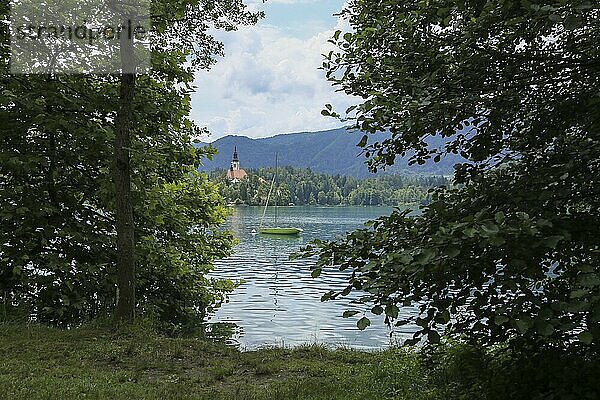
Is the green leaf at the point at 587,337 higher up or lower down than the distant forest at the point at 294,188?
lower down

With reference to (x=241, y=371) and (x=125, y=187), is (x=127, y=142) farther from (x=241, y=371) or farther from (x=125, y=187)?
(x=241, y=371)

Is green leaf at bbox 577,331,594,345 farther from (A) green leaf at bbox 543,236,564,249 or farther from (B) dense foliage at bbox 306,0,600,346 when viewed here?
(A) green leaf at bbox 543,236,564,249

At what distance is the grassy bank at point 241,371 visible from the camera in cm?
496

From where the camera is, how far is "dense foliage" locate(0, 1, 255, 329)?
976 cm

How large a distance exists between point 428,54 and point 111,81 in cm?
762

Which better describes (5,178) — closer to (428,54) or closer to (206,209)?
Result: (206,209)

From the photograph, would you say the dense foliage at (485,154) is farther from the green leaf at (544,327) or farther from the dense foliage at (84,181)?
the dense foliage at (84,181)

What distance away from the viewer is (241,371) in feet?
24.2

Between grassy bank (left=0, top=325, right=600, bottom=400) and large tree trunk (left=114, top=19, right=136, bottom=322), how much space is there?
73 cm

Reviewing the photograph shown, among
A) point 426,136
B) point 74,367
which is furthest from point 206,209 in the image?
point 426,136

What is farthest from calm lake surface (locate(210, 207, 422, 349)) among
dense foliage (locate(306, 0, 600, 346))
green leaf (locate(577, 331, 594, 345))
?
green leaf (locate(577, 331, 594, 345))

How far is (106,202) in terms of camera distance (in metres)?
10.6

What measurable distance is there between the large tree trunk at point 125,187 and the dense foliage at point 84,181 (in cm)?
27

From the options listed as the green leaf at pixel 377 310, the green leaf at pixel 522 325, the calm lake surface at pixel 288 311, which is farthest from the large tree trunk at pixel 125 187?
the green leaf at pixel 522 325
